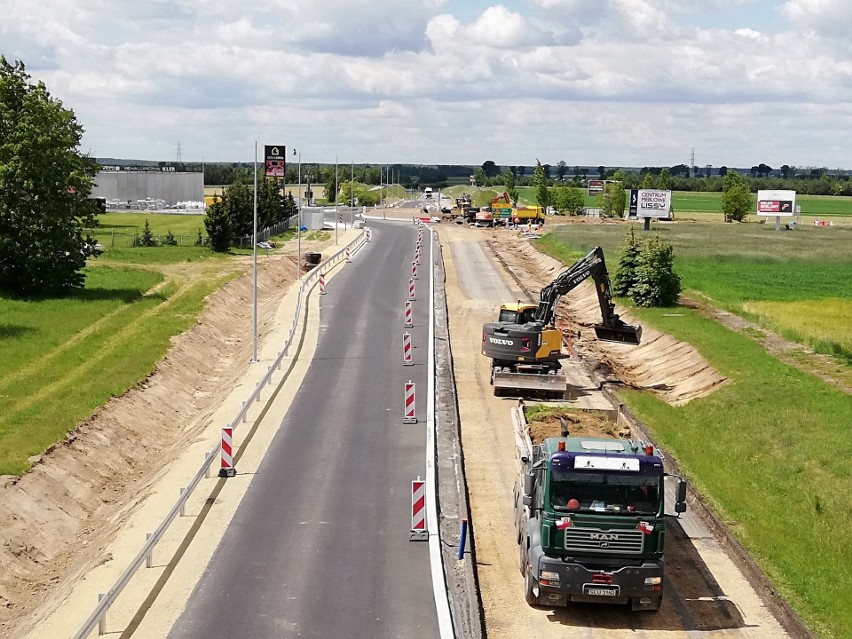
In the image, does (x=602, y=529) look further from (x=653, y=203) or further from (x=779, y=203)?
(x=779, y=203)

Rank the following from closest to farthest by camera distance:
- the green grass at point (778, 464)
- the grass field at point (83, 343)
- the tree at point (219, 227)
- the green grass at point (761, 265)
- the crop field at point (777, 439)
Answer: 1. the green grass at point (778, 464)
2. the crop field at point (777, 439)
3. the grass field at point (83, 343)
4. the green grass at point (761, 265)
5. the tree at point (219, 227)

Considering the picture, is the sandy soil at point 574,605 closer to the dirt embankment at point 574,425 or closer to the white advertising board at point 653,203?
the dirt embankment at point 574,425

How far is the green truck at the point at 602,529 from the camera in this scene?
18.8m

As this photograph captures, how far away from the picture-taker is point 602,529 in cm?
1883

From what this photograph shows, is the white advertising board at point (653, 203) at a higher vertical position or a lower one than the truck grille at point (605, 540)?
higher

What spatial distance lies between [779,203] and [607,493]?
460 feet

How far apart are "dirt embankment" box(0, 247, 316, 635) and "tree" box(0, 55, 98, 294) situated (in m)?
11.1

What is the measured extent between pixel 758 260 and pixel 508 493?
6813 cm

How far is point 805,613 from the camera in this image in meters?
19.6

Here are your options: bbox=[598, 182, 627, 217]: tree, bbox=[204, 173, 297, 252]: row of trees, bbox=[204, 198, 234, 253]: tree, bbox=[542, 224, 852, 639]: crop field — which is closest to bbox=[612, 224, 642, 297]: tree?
bbox=[542, 224, 852, 639]: crop field

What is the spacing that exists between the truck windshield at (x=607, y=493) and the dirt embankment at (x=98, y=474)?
10.8 meters

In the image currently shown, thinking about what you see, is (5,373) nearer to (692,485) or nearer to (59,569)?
(59,569)

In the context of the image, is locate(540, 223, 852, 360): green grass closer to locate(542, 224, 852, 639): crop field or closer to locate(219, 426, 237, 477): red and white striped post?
locate(542, 224, 852, 639): crop field

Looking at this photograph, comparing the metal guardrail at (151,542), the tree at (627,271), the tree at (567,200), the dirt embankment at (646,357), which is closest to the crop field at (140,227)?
the dirt embankment at (646,357)
